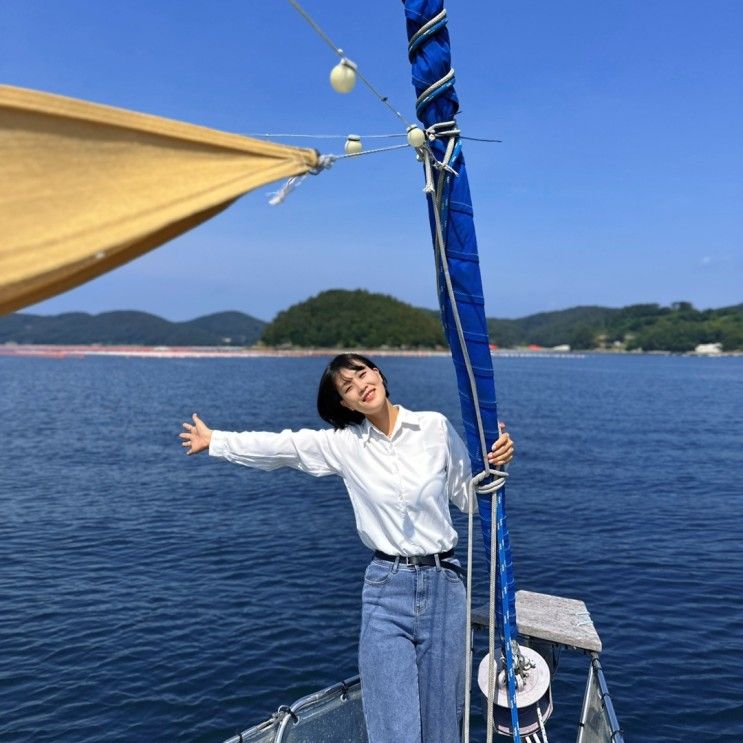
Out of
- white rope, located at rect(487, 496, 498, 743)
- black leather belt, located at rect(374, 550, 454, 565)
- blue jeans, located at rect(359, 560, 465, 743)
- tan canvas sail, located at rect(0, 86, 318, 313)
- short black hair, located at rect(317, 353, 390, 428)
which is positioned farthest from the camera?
white rope, located at rect(487, 496, 498, 743)

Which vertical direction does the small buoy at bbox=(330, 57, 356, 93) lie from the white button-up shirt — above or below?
above

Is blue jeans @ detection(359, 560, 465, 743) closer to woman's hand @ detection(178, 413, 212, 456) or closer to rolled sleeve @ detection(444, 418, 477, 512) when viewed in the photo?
rolled sleeve @ detection(444, 418, 477, 512)

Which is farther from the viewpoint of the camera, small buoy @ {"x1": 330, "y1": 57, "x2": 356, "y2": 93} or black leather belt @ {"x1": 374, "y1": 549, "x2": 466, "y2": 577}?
black leather belt @ {"x1": 374, "y1": 549, "x2": 466, "y2": 577}

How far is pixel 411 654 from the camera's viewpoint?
408cm

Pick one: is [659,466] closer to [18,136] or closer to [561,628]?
[561,628]

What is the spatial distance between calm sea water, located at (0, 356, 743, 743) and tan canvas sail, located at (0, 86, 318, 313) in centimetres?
878

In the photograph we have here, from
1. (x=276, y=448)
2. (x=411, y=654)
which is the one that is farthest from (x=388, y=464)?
(x=411, y=654)

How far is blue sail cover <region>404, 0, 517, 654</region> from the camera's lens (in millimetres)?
3820

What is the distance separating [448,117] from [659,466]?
30.5 m

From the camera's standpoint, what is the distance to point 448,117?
12.9 ft

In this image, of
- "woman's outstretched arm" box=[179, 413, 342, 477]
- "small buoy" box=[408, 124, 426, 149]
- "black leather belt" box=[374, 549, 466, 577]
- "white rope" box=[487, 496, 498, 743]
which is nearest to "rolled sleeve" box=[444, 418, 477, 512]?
"white rope" box=[487, 496, 498, 743]

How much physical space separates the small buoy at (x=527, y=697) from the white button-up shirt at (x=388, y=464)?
151cm

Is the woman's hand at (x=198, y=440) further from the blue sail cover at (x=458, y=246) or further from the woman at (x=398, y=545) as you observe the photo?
the blue sail cover at (x=458, y=246)

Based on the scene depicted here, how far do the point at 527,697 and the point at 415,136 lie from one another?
410 centimetres
